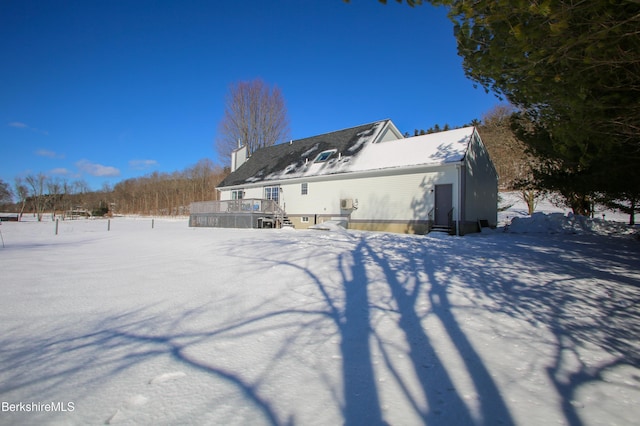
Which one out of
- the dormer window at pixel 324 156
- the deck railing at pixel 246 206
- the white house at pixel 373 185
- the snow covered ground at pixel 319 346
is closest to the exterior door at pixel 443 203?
the white house at pixel 373 185

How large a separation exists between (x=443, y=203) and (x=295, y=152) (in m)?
12.7

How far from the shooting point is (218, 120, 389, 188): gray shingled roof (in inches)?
828

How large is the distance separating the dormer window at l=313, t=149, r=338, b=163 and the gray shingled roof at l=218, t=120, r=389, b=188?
43 centimetres

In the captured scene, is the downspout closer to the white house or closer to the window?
the white house

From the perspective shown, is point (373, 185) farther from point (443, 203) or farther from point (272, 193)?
point (272, 193)

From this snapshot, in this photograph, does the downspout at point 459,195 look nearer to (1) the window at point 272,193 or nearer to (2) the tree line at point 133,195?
(1) the window at point 272,193

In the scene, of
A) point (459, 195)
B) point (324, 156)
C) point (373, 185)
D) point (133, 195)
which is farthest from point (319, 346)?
point (133, 195)

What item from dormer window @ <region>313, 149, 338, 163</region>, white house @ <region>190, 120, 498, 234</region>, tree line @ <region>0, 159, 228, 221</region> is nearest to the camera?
white house @ <region>190, 120, 498, 234</region>

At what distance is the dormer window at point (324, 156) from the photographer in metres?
20.9

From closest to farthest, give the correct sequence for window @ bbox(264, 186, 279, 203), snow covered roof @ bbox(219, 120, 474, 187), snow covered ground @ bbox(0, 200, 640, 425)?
snow covered ground @ bbox(0, 200, 640, 425) → snow covered roof @ bbox(219, 120, 474, 187) → window @ bbox(264, 186, 279, 203)

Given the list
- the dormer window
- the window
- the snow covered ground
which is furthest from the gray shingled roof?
the snow covered ground

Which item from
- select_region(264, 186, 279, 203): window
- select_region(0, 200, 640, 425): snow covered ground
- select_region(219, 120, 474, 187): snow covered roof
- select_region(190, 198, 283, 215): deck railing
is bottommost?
select_region(0, 200, 640, 425): snow covered ground

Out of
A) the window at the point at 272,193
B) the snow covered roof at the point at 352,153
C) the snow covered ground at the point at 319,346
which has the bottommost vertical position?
the snow covered ground at the point at 319,346

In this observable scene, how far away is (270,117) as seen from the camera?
35.0 metres
